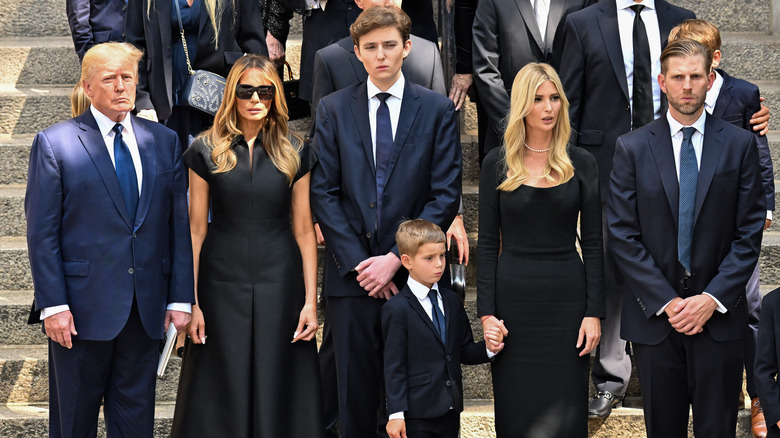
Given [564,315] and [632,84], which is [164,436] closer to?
[564,315]

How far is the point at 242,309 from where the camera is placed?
4.51 m

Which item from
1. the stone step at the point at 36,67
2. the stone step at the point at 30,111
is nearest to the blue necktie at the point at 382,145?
the stone step at the point at 30,111

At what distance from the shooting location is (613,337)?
4.95 meters

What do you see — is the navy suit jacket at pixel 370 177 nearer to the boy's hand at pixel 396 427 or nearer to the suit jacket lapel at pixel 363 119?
the suit jacket lapel at pixel 363 119

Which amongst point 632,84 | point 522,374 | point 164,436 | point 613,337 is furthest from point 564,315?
A: point 164,436

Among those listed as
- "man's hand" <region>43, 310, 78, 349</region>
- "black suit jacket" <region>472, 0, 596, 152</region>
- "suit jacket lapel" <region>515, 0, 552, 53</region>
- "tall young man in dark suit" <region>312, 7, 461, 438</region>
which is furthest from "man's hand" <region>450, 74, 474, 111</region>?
"man's hand" <region>43, 310, 78, 349</region>

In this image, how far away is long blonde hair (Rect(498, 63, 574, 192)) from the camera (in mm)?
4477

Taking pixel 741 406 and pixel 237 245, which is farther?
pixel 741 406

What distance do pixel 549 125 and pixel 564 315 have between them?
766mm

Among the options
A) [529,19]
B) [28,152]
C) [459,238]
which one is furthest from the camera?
[28,152]

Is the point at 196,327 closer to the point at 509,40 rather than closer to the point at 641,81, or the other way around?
the point at 509,40

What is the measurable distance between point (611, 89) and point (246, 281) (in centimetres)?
184

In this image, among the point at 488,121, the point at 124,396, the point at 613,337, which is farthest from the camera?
the point at 488,121

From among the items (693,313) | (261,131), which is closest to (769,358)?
(693,313)
